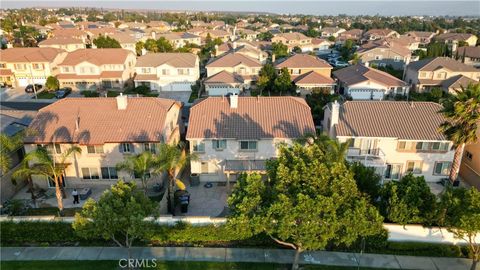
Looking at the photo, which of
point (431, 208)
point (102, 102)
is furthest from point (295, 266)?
point (102, 102)

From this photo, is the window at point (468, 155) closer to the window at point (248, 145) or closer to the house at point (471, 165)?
the house at point (471, 165)

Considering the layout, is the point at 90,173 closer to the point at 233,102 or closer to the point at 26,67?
the point at 233,102

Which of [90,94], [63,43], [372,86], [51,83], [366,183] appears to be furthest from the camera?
[63,43]

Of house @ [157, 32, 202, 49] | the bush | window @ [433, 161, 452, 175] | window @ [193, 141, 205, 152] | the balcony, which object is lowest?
the bush

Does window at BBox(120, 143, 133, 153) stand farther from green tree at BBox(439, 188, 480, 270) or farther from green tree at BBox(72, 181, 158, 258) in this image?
green tree at BBox(439, 188, 480, 270)

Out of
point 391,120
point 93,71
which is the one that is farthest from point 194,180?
point 93,71

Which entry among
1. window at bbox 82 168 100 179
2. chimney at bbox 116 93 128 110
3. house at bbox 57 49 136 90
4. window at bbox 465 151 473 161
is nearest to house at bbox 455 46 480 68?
window at bbox 465 151 473 161

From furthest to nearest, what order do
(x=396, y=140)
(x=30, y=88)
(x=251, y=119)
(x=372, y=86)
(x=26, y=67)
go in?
1. (x=26, y=67)
2. (x=30, y=88)
3. (x=372, y=86)
4. (x=251, y=119)
5. (x=396, y=140)

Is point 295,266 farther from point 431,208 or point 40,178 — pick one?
point 40,178
